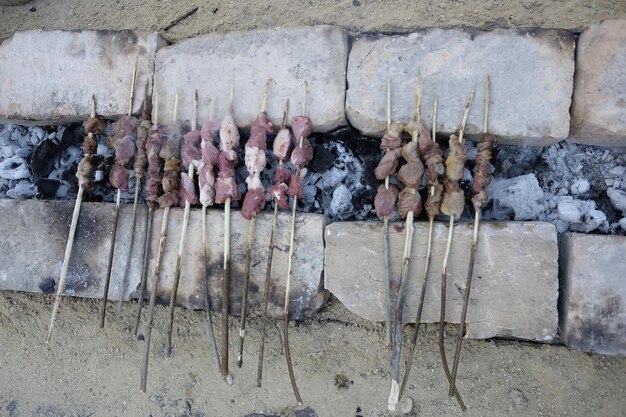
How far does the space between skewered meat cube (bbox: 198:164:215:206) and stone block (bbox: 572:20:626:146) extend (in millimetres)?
2442

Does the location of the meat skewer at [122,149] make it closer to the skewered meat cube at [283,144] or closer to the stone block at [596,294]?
the skewered meat cube at [283,144]

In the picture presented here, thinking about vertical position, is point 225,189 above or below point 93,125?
below

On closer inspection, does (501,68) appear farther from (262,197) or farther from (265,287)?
(265,287)

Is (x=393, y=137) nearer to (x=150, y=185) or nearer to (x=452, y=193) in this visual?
(x=452, y=193)

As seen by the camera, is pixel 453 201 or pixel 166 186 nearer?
pixel 453 201

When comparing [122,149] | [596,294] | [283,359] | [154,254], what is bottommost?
[283,359]

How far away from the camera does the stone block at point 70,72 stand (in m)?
4.04

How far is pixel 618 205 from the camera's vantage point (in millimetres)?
3615

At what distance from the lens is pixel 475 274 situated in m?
3.45

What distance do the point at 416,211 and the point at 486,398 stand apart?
4.56 feet

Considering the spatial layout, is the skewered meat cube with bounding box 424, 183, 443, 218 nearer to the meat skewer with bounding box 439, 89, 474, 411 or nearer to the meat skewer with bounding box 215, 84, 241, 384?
the meat skewer with bounding box 439, 89, 474, 411

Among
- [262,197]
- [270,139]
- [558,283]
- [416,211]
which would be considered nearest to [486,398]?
[558,283]

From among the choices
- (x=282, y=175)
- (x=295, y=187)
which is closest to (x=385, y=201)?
(x=295, y=187)

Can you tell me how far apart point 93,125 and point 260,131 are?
1323mm
